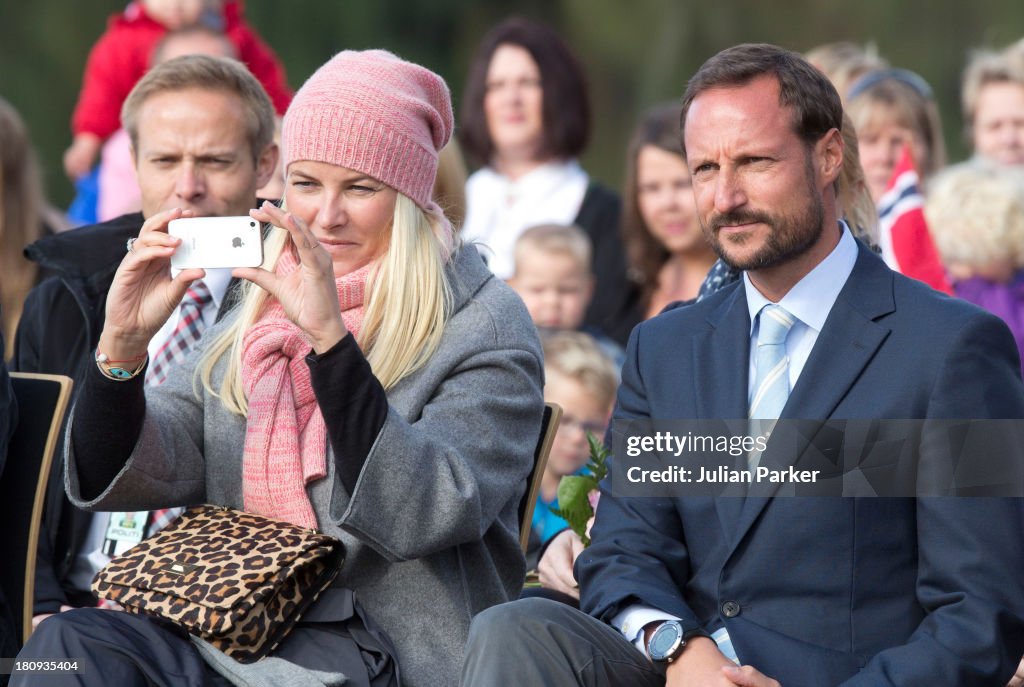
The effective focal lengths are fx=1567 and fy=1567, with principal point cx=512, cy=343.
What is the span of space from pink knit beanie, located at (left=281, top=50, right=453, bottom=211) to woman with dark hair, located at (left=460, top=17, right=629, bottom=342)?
3.31m

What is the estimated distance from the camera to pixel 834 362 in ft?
10.7

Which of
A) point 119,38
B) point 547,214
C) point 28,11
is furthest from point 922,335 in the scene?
point 28,11

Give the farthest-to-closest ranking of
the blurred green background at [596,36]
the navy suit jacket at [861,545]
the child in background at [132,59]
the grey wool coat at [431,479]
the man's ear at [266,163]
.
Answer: the blurred green background at [596,36] < the child in background at [132,59] < the man's ear at [266,163] < the grey wool coat at [431,479] < the navy suit jacket at [861,545]

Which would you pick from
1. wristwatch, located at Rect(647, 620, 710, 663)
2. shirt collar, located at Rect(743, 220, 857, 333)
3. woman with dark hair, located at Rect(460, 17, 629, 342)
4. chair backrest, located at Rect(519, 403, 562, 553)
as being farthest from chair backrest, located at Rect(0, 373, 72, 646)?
woman with dark hair, located at Rect(460, 17, 629, 342)

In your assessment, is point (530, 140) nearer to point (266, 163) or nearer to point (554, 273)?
point (554, 273)

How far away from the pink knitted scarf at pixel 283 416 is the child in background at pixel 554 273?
9.39 feet

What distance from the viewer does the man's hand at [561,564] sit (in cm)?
391

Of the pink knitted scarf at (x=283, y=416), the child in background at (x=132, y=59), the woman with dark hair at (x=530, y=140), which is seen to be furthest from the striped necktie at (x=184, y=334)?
the child in background at (x=132, y=59)

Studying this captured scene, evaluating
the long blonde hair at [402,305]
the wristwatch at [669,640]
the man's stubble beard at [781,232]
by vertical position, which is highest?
the man's stubble beard at [781,232]

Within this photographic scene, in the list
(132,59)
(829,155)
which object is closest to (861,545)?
(829,155)

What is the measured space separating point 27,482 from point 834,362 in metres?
2.05

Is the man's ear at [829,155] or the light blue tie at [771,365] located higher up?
the man's ear at [829,155]

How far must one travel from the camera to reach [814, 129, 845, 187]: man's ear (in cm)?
346

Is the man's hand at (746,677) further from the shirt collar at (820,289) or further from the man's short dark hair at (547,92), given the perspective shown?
the man's short dark hair at (547,92)
